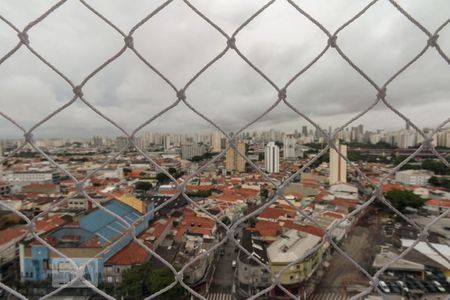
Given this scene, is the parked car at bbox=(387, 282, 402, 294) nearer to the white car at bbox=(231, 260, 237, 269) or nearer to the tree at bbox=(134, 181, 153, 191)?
A: the white car at bbox=(231, 260, 237, 269)

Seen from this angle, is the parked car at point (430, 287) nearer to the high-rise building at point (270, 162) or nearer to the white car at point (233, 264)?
the high-rise building at point (270, 162)

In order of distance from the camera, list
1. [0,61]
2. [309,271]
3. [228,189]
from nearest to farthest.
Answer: [0,61], [309,271], [228,189]

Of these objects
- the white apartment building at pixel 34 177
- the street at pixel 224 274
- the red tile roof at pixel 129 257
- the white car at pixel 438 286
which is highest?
the white apartment building at pixel 34 177

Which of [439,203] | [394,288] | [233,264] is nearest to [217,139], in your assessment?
[233,264]

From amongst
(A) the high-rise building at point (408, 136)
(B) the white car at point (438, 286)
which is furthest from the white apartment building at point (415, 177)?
(B) the white car at point (438, 286)

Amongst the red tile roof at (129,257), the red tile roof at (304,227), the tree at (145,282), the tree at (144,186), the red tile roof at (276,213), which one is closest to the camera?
the tree at (145,282)

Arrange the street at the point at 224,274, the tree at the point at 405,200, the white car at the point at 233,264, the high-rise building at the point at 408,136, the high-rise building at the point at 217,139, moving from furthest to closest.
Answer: the tree at the point at 405,200, the white car at the point at 233,264, the street at the point at 224,274, the high-rise building at the point at 408,136, the high-rise building at the point at 217,139

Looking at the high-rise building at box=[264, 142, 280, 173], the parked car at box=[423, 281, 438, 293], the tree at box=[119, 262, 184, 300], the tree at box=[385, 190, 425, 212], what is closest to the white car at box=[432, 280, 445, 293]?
the parked car at box=[423, 281, 438, 293]

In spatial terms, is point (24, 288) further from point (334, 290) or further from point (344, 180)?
point (344, 180)

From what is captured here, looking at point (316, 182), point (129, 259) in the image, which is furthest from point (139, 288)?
point (316, 182)

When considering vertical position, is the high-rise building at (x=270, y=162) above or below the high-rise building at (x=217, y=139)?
below
